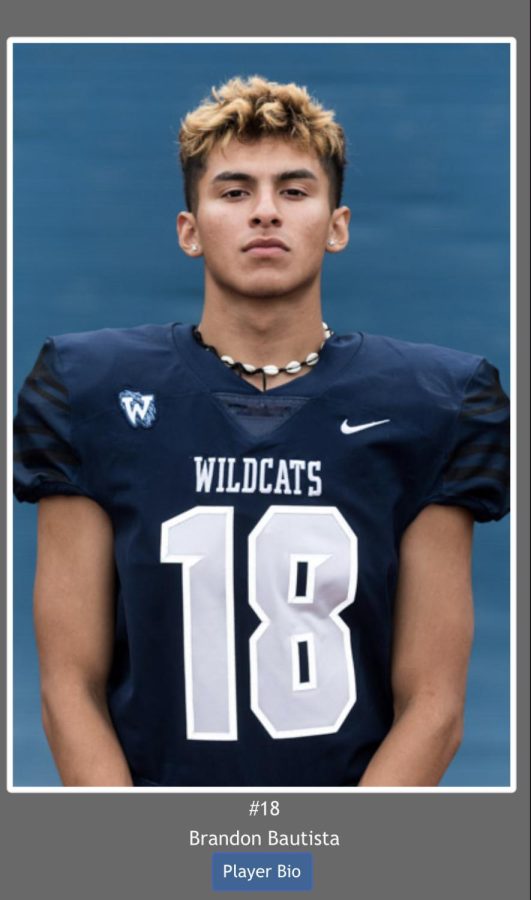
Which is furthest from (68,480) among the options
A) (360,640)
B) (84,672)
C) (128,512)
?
(360,640)

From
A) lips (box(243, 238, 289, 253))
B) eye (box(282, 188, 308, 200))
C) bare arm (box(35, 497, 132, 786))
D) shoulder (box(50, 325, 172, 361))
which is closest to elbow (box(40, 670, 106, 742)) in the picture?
bare arm (box(35, 497, 132, 786))

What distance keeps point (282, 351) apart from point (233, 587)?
402 millimetres

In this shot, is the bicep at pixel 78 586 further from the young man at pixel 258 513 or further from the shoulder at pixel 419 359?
the shoulder at pixel 419 359

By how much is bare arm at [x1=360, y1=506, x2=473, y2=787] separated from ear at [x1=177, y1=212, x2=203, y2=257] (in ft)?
1.89

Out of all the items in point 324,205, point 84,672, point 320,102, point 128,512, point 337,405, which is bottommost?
point 84,672

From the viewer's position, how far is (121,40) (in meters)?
3.12

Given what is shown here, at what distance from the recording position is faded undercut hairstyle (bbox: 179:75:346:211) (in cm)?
276

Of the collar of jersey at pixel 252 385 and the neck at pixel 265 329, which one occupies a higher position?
the neck at pixel 265 329

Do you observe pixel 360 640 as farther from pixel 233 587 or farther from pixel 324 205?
pixel 324 205

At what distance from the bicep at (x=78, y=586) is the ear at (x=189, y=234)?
45cm

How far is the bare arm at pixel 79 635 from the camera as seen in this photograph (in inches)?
111

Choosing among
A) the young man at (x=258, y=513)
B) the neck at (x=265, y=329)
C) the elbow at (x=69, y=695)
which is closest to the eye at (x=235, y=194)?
the young man at (x=258, y=513)

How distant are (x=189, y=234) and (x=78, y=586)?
612 mm

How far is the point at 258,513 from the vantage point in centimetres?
276
